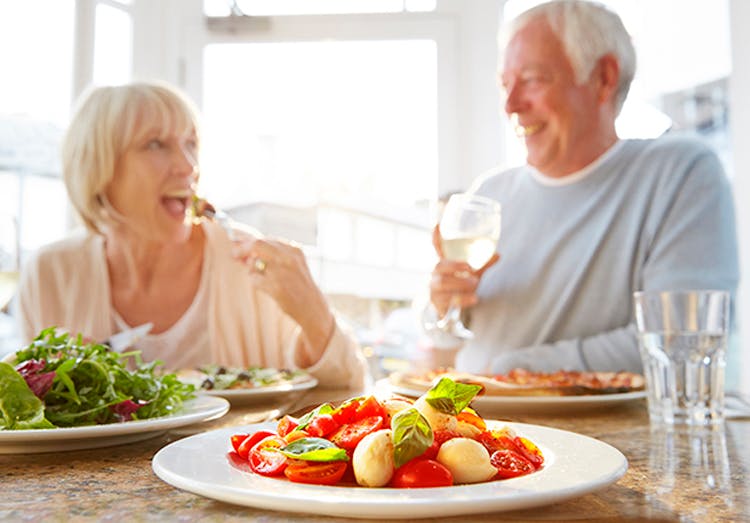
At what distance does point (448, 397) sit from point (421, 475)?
8 centimetres

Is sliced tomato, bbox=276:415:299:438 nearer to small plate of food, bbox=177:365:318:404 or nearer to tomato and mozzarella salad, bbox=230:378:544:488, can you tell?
tomato and mozzarella salad, bbox=230:378:544:488

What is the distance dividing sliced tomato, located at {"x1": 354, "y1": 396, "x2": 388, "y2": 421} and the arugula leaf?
0.37 metres

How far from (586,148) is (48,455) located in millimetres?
1889

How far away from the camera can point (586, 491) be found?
50 centimetres

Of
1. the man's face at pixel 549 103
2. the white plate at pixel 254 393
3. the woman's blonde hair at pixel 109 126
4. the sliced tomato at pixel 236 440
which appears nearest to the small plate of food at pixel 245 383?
the white plate at pixel 254 393

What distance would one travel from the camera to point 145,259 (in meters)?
2.19

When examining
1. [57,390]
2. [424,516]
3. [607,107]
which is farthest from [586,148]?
[424,516]

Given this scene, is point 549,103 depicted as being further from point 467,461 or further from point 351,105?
point 351,105

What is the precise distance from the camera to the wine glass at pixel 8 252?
114 cm

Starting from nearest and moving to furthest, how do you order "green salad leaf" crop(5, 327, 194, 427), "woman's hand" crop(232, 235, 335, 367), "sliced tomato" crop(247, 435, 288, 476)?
"sliced tomato" crop(247, 435, 288, 476) < "green salad leaf" crop(5, 327, 194, 427) < "woman's hand" crop(232, 235, 335, 367)

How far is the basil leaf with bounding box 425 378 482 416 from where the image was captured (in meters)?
0.59

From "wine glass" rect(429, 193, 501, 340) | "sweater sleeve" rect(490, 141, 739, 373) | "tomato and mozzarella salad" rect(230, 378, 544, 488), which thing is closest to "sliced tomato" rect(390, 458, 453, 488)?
"tomato and mozzarella salad" rect(230, 378, 544, 488)

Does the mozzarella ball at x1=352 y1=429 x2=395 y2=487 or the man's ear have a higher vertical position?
the man's ear

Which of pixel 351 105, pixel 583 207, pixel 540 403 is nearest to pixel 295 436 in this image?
pixel 540 403
